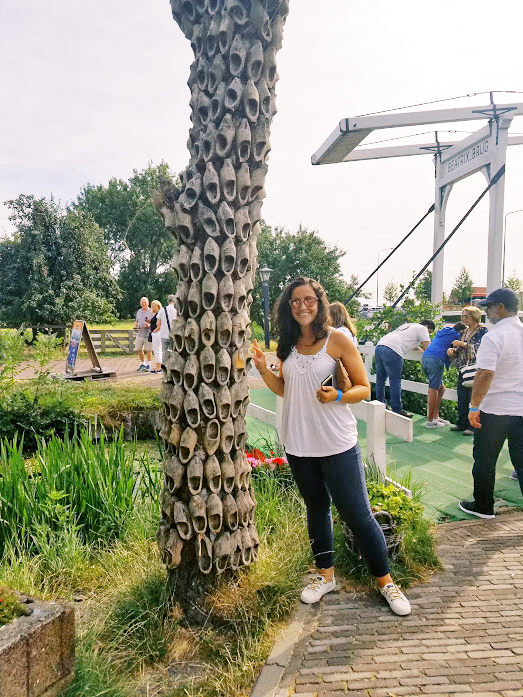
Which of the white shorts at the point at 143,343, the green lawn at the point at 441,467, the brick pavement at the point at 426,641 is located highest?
the white shorts at the point at 143,343

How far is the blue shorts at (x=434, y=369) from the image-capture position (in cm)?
721

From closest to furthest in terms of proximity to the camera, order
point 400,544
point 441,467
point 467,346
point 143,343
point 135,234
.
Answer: point 400,544 → point 441,467 → point 467,346 → point 143,343 → point 135,234

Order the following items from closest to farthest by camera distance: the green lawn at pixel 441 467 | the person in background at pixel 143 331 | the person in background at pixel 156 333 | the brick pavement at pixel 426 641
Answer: the brick pavement at pixel 426 641 → the green lawn at pixel 441 467 → the person in background at pixel 156 333 → the person in background at pixel 143 331

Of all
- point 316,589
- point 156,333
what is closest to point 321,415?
point 316,589

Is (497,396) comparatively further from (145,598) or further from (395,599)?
(145,598)

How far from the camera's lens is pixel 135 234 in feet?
163

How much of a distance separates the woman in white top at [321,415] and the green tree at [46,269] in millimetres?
19725

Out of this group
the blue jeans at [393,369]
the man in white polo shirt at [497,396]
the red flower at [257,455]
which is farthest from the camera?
the blue jeans at [393,369]

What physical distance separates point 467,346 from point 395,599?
454cm

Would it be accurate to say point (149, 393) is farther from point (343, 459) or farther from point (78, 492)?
point (343, 459)

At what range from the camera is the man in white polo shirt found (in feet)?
13.8

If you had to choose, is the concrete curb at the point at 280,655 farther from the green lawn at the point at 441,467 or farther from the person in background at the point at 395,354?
the person in background at the point at 395,354

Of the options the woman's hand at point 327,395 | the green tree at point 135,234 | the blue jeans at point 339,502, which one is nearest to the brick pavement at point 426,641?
the blue jeans at point 339,502

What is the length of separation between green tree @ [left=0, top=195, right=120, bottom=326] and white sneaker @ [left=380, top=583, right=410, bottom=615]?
792 inches
